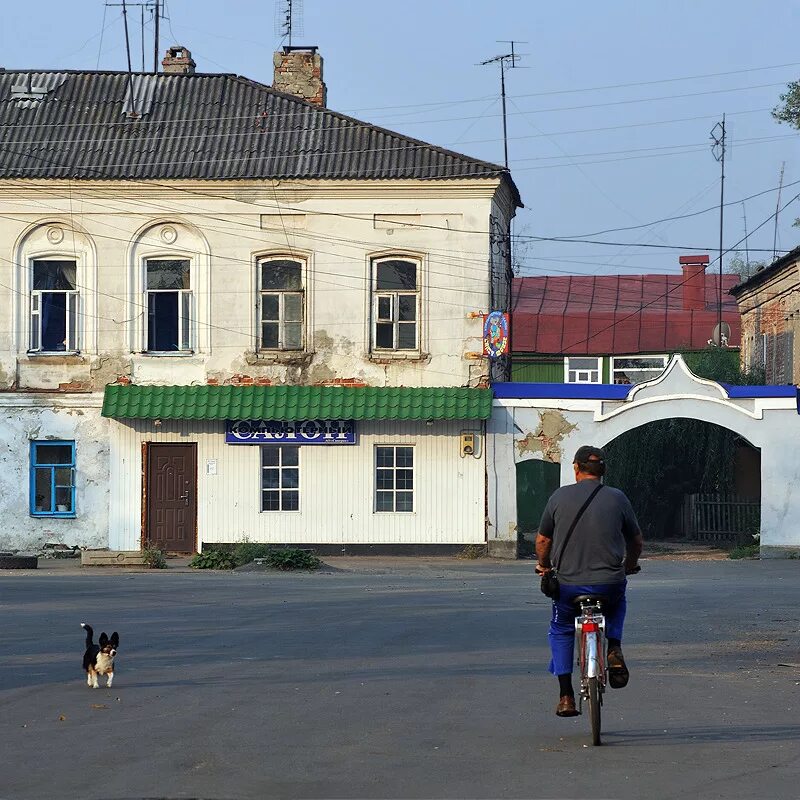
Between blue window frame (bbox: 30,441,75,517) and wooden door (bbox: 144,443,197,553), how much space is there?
174cm

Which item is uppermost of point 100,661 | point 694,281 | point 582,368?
point 694,281

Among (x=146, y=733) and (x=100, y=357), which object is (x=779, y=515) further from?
(x=146, y=733)

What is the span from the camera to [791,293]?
1451 inches

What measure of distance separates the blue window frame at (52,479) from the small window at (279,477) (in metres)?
4.24

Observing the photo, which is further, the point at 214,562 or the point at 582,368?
the point at 582,368

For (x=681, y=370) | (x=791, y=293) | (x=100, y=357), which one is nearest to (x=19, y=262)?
(x=100, y=357)

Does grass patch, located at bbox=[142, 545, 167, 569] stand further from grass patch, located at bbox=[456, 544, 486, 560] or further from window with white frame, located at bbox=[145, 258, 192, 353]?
grass patch, located at bbox=[456, 544, 486, 560]

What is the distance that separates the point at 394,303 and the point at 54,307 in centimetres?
754

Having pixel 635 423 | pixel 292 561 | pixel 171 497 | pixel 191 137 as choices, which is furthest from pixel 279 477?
pixel 191 137

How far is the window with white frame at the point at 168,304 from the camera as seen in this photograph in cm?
3095

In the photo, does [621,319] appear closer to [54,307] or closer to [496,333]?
[496,333]

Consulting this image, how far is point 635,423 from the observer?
29984 mm

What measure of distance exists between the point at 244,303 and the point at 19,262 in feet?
16.6

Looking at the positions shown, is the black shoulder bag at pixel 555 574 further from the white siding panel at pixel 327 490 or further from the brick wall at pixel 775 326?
the brick wall at pixel 775 326
